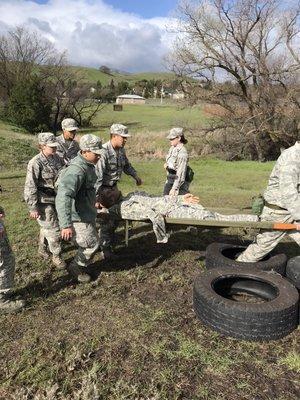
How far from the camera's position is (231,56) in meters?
24.5

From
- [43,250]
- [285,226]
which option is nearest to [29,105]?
[43,250]

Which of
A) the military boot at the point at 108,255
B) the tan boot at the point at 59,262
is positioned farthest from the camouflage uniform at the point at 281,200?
the tan boot at the point at 59,262

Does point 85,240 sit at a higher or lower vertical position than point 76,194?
lower

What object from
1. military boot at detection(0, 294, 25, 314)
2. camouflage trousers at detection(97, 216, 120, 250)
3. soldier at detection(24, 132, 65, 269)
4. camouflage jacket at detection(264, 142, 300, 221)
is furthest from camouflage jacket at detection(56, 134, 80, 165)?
camouflage jacket at detection(264, 142, 300, 221)

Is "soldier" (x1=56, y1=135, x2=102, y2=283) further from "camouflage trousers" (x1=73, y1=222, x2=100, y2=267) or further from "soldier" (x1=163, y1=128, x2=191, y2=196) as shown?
"soldier" (x1=163, y1=128, x2=191, y2=196)

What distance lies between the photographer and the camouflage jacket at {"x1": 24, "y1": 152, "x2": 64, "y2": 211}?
595 cm

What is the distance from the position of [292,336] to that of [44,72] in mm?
47205

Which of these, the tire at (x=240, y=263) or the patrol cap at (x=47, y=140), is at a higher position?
the patrol cap at (x=47, y=140)

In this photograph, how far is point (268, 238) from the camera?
5.46m

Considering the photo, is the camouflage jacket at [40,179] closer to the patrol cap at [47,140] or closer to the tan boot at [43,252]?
the patrol cap at [47,140]

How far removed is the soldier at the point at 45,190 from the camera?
19.5 ft

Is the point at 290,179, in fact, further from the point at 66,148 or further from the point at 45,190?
the point at 66,148

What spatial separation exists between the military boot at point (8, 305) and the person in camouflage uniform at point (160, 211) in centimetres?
187

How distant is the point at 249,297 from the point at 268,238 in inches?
32.6
